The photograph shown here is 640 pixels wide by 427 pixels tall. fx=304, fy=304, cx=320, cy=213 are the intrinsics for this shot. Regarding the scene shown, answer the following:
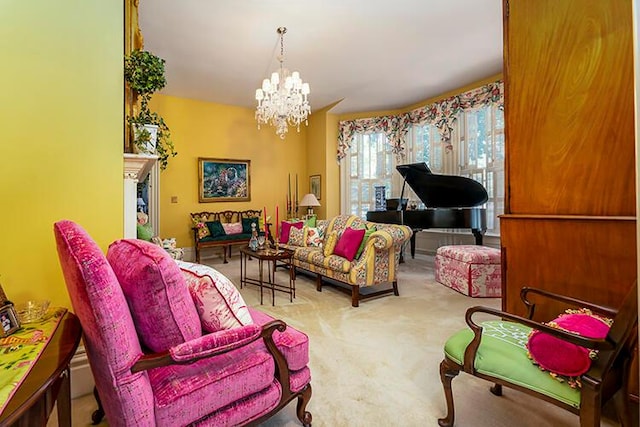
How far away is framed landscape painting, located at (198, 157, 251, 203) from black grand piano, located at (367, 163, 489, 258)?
3.17m

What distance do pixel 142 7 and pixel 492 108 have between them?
474 centimetres

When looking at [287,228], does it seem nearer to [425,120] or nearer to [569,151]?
[425,120]

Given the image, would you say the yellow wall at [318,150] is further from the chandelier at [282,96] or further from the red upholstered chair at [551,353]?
the red upholstered chair at [551,353]

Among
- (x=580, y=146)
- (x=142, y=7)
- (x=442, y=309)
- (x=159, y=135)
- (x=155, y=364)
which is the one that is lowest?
(x=442, y=309)

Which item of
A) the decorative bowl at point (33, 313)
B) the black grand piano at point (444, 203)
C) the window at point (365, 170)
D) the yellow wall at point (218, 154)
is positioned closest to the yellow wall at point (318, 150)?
the yellow wall at point (218, 154)

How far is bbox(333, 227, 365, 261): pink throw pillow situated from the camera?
133 inches

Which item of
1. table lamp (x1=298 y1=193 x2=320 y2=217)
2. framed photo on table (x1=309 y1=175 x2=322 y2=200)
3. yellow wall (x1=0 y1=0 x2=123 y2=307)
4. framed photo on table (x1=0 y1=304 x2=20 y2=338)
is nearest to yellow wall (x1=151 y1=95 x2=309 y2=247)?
framed photo on table (x1=309 y1=175 x2=322 y2=200)

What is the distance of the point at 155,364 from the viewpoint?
988 millimetres

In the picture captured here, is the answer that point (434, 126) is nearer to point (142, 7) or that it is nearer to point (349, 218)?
point (349, 218)

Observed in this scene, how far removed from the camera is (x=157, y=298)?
1.03 metres

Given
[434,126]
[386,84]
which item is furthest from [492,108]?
[386,84]

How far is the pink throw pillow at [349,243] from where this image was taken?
133 inches

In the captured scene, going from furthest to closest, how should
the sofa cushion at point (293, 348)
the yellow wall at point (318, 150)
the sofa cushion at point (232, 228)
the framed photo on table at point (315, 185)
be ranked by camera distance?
1. the framed photo on table at point (315, 185)
2. the yellow wall at point (318, 150)
3. the sofa cushion at point (232, 228)
4. the sofa cushion at point (293, 348)

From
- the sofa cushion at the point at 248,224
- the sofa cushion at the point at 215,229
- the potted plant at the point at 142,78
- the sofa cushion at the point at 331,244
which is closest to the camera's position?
the potted plant at the point at 142,78
